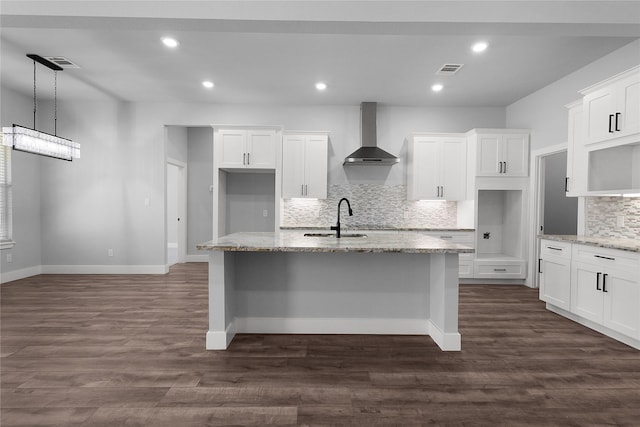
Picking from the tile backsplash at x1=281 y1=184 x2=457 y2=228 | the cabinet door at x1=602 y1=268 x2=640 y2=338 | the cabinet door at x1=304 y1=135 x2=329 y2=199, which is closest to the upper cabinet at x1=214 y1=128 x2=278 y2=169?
the cabinet door at x1=304 y1=135 x2=329 y2=199

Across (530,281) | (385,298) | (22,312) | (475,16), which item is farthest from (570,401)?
(22,312)

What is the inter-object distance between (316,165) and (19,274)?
4.99m

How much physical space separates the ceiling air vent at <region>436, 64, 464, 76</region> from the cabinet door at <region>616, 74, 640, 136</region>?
1611 millimetres

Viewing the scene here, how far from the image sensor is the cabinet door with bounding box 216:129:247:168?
18.9ft

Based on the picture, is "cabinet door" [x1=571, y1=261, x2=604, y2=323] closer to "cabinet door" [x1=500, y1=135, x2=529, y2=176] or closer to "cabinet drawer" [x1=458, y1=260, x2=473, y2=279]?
"cabinet drawer" [x1=458, y1=260, x2=473, y2=279]

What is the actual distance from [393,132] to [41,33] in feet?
15.8

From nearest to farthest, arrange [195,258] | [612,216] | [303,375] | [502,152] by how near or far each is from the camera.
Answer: [303,375]
[612,216]
[502,152]
[195,258]

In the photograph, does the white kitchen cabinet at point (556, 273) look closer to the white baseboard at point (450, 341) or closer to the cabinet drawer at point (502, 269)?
the cabinet drawer at point (502, 269)

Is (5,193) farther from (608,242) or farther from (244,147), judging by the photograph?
(608,242)

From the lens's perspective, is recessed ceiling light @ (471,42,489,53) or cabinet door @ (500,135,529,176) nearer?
recessed ceiling light @ (471,42,489,53)

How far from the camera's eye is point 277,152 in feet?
18.9

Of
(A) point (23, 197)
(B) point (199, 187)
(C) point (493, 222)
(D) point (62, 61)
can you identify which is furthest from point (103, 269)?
(C) point (493, 222)

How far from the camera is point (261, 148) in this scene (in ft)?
18.9

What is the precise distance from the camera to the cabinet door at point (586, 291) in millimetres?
3387
